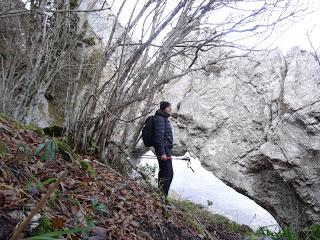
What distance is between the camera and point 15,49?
6.93 m

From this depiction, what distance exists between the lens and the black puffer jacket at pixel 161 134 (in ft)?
16.5

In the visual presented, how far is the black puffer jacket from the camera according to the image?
5027 millimetres

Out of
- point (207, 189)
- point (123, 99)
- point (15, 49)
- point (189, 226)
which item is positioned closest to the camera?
point (189, 226)

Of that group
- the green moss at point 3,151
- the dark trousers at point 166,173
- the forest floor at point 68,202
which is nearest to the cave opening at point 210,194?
the dark trousers at point 166,173

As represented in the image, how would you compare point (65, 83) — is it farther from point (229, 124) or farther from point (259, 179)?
point (259, 179)

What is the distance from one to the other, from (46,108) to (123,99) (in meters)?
5.67

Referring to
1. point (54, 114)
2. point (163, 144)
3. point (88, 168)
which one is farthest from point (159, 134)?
point (54, 114)

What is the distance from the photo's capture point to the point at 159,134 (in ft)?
16.5

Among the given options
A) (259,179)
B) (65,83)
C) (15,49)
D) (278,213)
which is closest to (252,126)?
(259,179)

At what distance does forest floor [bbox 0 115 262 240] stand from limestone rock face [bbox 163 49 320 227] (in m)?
4.66

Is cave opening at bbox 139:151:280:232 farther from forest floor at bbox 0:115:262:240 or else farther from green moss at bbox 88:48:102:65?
forest floor at bbox 0:115:262:240

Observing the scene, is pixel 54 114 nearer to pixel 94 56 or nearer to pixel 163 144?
pixel 94 56

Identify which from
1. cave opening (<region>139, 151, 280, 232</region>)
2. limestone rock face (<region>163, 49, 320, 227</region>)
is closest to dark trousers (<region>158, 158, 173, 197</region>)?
limestone rock face (<region>163, 49, 320, 227</region>)

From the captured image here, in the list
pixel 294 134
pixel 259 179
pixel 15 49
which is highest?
pixel 294 134
